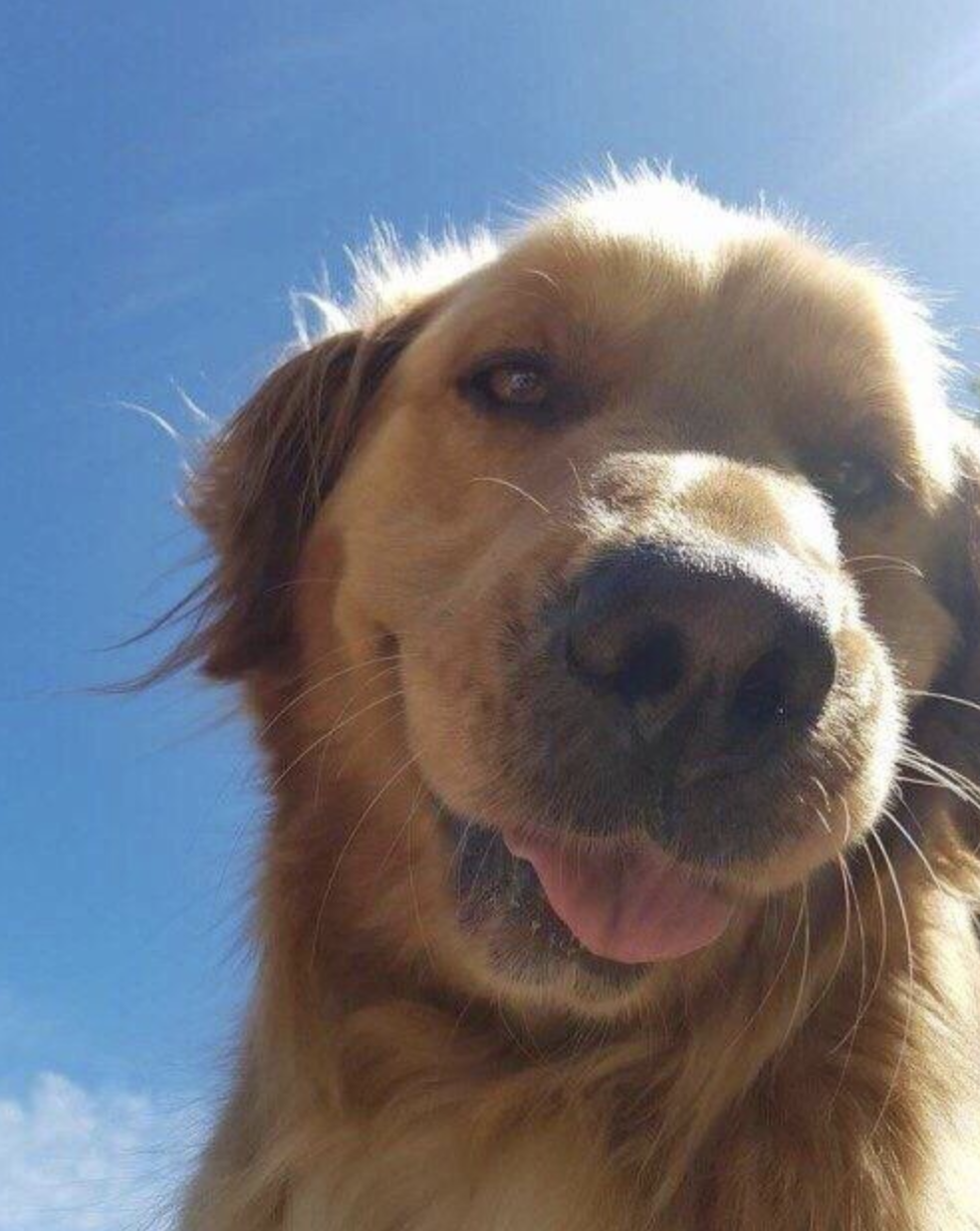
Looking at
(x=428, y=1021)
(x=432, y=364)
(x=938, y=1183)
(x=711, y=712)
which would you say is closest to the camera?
(x=711, y=712)

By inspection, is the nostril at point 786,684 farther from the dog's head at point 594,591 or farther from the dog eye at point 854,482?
the dog eye at point 854,482

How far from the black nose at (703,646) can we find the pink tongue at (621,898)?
1.30 feet

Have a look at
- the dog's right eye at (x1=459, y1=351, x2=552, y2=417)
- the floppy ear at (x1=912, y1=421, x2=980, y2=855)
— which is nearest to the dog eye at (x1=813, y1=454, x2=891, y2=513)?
the floppy ear at (x1=912, y1=421, x2=980, y2=855)

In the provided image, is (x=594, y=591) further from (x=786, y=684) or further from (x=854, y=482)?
(x=854, y=482)

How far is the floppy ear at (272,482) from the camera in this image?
143 inches

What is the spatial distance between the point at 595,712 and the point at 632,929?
1.90ft

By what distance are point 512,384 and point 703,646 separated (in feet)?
4.52

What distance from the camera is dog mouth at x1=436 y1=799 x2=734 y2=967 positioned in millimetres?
2492

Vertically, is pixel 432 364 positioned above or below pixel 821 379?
above

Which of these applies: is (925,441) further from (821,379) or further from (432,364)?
(432,364)

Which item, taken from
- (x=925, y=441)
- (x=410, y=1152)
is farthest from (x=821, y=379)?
(x=410, y=1152)

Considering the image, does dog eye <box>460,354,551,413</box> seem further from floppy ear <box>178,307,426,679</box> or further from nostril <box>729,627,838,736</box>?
nostril <box>729,627,838,736</box>

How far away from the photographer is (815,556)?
2461 millimetres

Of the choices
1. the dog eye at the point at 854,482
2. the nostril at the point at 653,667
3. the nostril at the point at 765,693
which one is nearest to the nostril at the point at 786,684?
the nostril at the point at 765,693
